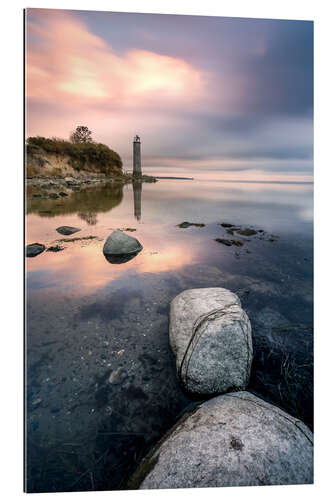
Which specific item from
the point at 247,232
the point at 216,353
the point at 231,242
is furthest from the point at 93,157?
the point at 216,353

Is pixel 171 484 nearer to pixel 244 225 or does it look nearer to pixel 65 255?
pixel 65 255

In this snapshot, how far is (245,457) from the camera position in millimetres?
1490

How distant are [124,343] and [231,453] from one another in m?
1.68

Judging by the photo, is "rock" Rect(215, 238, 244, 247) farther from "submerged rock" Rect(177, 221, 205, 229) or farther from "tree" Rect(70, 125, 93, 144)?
"tree" Rect(70, 125, 93, 144)

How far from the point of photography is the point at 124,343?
2867 mm

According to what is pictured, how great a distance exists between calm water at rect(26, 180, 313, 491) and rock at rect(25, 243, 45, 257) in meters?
0.17

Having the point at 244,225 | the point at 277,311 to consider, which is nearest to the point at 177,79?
the point at 277,311

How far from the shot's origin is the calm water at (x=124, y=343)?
1821 mm

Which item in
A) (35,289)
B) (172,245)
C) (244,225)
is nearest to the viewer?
(35,289)

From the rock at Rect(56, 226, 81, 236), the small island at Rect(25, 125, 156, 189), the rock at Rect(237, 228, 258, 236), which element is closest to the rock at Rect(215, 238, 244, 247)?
the rock at Rect(237, 228, 258, 236)

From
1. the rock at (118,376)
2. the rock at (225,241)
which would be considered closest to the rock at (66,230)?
the rock at (225,241)

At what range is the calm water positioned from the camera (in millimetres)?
1821
